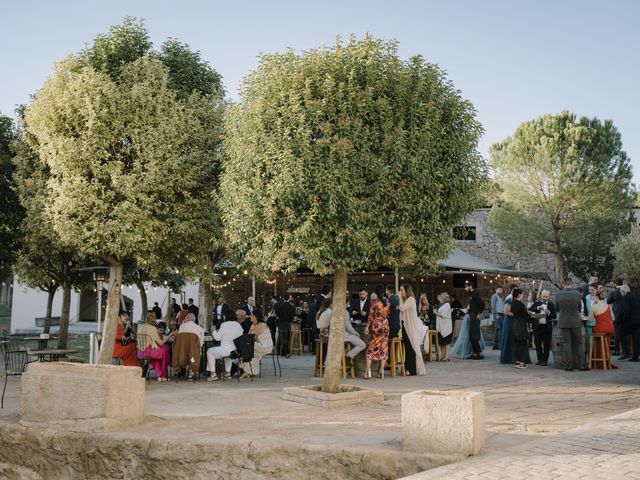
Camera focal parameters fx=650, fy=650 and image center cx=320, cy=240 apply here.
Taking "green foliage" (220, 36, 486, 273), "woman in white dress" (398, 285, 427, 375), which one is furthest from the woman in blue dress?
"green foliage" (220, 36, 486, 273)

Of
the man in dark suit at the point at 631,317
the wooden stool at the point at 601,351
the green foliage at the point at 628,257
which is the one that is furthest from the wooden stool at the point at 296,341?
the green foliage at the point at 628,257

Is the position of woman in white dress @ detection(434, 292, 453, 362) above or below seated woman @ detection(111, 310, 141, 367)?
above

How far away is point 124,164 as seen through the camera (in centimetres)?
1266

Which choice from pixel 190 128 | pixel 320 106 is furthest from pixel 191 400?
pixel 190 128

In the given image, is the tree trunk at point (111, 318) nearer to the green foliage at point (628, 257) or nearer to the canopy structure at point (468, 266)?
the canopy structure at point (468, 266)

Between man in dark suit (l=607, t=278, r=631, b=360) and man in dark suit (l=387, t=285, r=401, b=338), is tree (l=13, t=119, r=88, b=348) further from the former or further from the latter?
man in dark suit (l=607, t=278, r=631, b=360)

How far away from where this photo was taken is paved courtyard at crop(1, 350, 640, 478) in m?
6.58

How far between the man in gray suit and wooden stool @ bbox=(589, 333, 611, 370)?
432mm

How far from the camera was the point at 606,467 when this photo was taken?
533 centimetres

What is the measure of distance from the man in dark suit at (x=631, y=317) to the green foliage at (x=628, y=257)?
15.9 meters

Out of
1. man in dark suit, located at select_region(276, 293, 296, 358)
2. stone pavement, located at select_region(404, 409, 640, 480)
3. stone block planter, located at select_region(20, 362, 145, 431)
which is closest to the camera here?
stone pavement, located at select_region(404, 409, 640, 480)

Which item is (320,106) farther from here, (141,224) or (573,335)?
(573,335)

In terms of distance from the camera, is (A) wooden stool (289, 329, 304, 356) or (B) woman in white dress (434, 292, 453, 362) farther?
(A) wooden stool (289, 329, 304, 356)

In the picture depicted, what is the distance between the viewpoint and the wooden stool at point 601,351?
14.2 meters
